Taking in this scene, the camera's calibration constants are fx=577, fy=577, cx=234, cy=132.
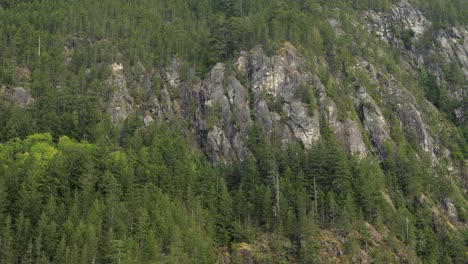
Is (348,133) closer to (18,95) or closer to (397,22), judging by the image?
(18,95)

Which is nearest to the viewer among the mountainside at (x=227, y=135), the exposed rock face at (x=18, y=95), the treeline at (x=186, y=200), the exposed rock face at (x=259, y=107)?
the treeline at (x=186, y=200)

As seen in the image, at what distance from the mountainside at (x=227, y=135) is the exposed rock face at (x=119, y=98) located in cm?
31

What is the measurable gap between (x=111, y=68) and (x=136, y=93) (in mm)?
8884

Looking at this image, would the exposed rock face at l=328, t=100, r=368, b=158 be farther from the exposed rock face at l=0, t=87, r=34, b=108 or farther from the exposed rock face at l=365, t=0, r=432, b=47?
the exposed rock face at l=0, t=87, r=34, b=108

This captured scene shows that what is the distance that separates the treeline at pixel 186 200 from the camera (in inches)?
3002

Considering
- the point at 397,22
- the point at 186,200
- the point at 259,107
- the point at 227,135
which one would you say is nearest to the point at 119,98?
the point at 227,135

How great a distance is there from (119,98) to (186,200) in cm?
3512

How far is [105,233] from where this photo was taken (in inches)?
3068

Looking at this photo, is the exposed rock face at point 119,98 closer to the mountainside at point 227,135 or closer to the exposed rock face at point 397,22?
the mountainside at point 227,135

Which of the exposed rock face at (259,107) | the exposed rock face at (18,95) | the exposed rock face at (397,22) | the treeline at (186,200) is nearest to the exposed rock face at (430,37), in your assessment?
the exposed rock face at (397,22)

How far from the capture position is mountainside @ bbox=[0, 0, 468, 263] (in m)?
83.8

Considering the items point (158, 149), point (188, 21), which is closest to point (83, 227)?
point (158, 149)

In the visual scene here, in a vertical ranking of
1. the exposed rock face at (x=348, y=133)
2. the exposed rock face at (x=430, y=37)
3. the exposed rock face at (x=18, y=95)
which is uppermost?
the exposed rock face at (x=430, y=37)

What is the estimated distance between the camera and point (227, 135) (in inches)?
4564
